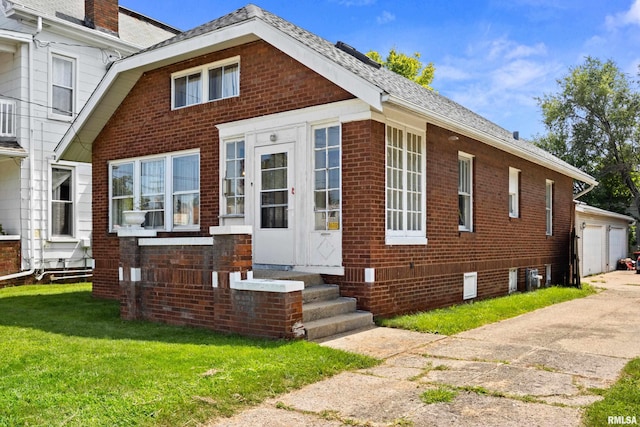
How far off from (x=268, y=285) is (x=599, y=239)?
19111mm

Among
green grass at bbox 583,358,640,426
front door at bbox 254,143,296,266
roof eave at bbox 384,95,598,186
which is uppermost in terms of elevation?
roof eave at bbox 384,95,598,186

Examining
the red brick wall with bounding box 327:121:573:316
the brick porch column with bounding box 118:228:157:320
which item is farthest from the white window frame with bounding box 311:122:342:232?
the brick porch column with bounding box 118:228:157:320

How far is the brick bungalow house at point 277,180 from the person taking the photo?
8180mm

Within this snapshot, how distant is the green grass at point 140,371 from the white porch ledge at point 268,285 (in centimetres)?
61

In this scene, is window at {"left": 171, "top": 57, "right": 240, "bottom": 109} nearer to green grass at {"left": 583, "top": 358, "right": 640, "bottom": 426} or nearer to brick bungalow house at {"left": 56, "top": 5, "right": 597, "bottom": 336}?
brick bungalow house at {"left": 56, "top": 5, "right": 597, "bottom": 336}

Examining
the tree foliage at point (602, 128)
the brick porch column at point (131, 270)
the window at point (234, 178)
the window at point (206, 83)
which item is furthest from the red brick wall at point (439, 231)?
the tree foliage at point (602, 128)

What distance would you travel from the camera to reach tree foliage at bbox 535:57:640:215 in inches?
1221

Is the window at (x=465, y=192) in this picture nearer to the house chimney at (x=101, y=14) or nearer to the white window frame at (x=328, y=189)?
the white window frame at (x=328, y=189)

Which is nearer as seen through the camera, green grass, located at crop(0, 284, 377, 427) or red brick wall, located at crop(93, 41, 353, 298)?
green grass, located at crop(0, 284, 377, 427)

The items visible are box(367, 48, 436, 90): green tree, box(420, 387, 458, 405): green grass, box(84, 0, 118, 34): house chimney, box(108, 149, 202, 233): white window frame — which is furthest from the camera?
box(367, 48, 436, 90): green tree

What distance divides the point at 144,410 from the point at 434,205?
6.83m

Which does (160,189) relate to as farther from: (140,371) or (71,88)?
(71,88)

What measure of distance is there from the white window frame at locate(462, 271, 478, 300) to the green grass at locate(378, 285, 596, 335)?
23 cm

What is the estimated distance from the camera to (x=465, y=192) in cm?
1120
